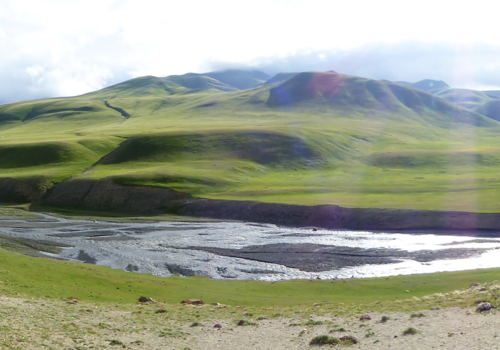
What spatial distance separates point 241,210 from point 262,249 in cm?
3117

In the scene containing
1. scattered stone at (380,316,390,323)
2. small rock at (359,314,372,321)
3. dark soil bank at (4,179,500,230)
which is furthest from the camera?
dark soil bank at (4,179,500,230)

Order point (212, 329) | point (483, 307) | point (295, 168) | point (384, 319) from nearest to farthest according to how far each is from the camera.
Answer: point (483, 307), point (384, 319), point (212, 329), point (295, 168)

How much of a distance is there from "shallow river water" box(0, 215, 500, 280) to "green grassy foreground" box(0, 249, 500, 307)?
19.7 ft

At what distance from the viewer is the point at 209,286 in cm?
4672

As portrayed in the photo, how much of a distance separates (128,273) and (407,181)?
290ft

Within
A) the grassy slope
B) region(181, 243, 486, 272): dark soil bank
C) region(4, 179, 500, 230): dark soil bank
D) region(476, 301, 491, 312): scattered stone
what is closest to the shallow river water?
region(181, 243, 486, 272): dark soil bank

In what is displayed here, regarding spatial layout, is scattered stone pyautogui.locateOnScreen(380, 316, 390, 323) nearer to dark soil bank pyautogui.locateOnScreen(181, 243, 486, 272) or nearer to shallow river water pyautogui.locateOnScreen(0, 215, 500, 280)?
shallow river water pyautogui.locateOnScreen(0, 215, 500, 280)

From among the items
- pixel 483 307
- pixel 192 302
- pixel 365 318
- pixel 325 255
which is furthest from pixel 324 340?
pixel 325 255

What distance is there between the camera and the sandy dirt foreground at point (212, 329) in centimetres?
2297

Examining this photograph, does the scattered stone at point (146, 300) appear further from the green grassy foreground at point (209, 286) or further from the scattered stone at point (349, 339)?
the scattered stone at point (349, 339)

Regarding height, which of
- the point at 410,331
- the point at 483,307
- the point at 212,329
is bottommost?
the point at 212,329

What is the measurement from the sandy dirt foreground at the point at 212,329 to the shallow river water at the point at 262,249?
73.5 ft

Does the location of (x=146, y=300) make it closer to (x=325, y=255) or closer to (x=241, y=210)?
(x=325, y=255)

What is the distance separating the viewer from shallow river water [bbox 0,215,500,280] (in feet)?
184
